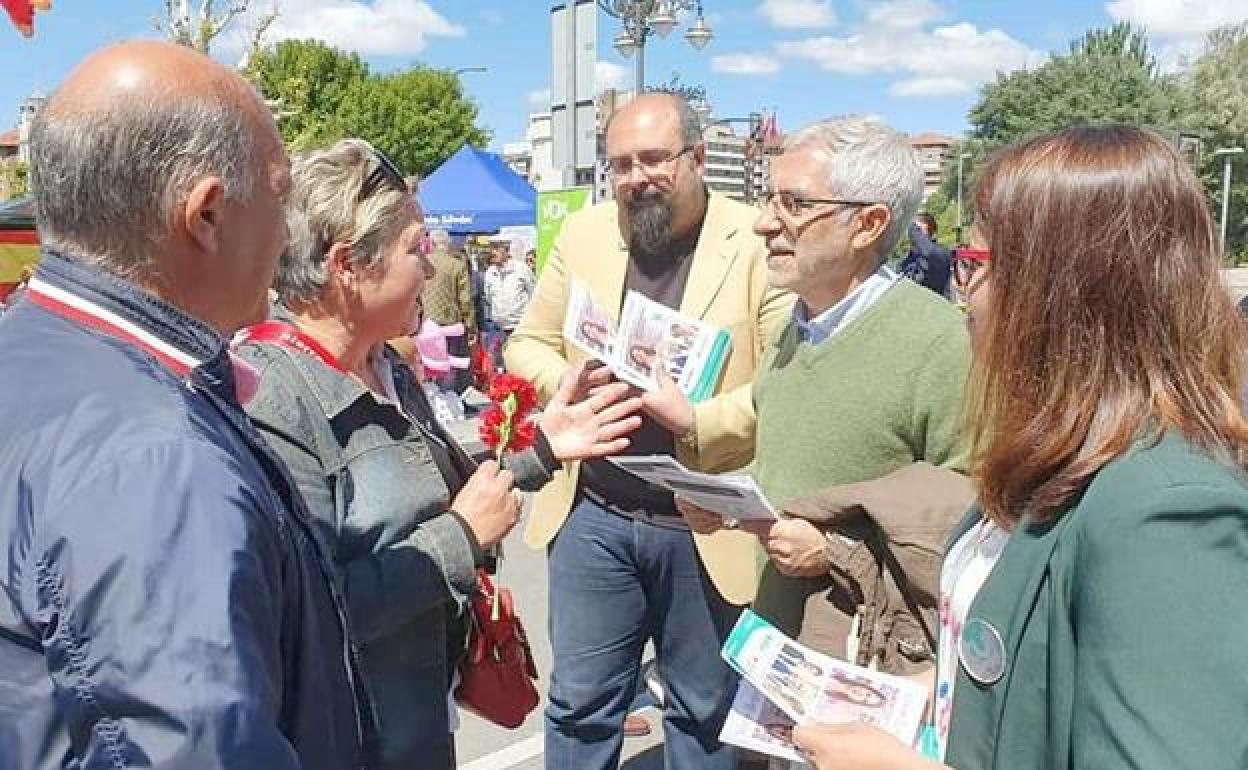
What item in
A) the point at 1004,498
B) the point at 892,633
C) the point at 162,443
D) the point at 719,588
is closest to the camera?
the point at 162,443

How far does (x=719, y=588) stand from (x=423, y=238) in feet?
4.18

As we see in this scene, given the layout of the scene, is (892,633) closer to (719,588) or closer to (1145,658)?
(719,588)

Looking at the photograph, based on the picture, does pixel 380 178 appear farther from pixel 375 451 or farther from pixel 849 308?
pixel 849 308

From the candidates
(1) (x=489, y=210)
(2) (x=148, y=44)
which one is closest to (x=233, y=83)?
(2) (x=148, y=44)

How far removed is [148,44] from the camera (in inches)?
47.8

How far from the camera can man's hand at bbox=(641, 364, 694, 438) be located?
2695 mm

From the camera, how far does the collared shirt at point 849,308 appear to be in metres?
2.43

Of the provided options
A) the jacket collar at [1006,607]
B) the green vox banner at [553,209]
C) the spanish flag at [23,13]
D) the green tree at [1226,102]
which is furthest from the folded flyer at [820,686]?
the green tree at [1226,102]

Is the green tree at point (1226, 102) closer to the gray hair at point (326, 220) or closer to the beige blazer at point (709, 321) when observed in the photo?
the beige blazer at point (709, 321)

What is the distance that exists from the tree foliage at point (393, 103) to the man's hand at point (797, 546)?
136ft

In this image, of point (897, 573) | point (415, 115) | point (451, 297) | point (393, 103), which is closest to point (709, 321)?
point (897, 573)

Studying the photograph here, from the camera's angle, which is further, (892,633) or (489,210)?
(489,210)

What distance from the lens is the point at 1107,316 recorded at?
1256 mm

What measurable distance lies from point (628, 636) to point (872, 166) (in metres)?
1.43
